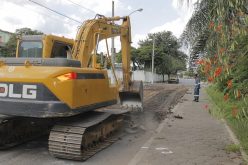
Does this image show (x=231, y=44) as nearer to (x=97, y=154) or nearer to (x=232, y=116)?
(x=232, y=116)

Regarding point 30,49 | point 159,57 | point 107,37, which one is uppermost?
point 159,57

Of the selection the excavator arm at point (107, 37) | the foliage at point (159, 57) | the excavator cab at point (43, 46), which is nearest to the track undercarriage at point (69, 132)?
the excavator arm at point (107, 37)

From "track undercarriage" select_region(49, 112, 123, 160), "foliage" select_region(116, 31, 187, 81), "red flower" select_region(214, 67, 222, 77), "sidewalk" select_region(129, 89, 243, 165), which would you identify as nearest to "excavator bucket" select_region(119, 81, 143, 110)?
"sidewalk" select_region(129, 89, 243, 165)

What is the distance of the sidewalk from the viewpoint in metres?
7.64

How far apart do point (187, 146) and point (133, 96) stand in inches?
198

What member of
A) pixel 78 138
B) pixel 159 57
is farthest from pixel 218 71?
pixel 159 57

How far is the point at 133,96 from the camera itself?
547 inches

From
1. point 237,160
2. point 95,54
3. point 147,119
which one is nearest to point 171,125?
point 147,119

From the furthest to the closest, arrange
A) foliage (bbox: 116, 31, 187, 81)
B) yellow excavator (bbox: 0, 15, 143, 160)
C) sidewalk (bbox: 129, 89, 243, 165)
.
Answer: foliage (bbox: 116, 31, 187, 81) → sidewalk (bbox: 129, 89, 243, 165) → yellow excavator (bbox: 0, 15, 143, 160)

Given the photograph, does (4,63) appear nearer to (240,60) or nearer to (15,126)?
(15,126)

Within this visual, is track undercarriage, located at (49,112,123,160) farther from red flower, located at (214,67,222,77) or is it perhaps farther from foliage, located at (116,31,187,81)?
foliage, located at (116,31,187,81)

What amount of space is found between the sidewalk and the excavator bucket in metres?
1.39

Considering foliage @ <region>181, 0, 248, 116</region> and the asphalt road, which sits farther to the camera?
the asphalt road

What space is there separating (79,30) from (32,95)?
3.64 meters
